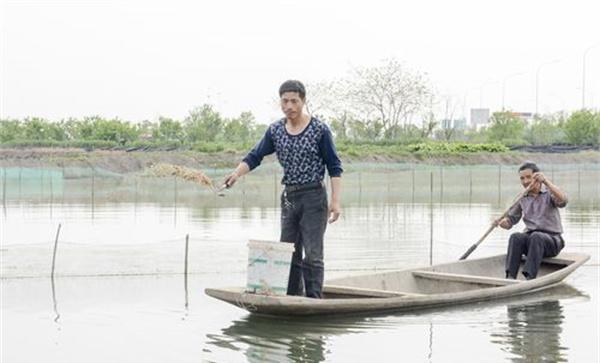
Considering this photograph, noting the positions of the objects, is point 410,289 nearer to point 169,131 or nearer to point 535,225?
point 535,225

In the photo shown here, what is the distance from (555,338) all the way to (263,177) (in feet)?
104

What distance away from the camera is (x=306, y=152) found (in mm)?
7543

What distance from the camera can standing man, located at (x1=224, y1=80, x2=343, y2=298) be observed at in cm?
750

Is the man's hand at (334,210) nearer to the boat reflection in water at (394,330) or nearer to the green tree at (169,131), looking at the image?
the boat reflection in water at (394,330)

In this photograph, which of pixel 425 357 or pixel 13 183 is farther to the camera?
pixel 13 183

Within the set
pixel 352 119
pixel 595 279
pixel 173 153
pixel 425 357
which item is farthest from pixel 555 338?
pixel 352 119

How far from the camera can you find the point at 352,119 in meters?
60.6

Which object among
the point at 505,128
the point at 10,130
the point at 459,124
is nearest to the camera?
the point at 10,130

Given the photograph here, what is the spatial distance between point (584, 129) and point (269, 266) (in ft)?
179

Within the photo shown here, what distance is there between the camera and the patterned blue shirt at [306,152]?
751cm

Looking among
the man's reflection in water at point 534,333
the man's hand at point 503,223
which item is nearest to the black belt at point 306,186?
the man's reflection in water at point 534,333

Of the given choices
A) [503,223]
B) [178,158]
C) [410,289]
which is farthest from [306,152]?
[178,158]

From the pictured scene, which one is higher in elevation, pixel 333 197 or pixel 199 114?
pixel 199 114

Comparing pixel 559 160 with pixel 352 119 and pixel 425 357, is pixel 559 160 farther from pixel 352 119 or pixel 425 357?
pixel 425 357
